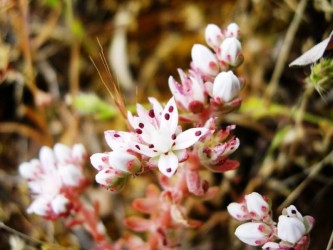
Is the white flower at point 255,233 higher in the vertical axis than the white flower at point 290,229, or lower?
higher

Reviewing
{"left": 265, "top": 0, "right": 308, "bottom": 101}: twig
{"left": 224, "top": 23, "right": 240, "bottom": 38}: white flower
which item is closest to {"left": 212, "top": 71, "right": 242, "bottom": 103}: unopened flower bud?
{"left": 224, "top": 23, "right": 240, "bottom": 38}: white flower

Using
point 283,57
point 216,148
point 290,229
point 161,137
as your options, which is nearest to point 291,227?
point 290,229

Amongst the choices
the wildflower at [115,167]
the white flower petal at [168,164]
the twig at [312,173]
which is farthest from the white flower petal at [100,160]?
the twig at [312,173]

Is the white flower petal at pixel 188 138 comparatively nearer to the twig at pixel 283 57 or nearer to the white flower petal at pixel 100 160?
the white flower petal at pixel 100 160

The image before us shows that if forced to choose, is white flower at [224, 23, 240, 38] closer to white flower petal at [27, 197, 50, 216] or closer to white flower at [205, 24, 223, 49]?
white flower at [205, 24, 223, 49]

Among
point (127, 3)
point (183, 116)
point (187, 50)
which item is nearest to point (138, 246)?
point (183, 116)

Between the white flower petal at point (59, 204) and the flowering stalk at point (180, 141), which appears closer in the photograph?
the flowering stalk at point (180, 141)

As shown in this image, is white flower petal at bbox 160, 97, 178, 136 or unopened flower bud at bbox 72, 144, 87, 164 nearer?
white flower petal at bbox 160, 97, 178, 136
